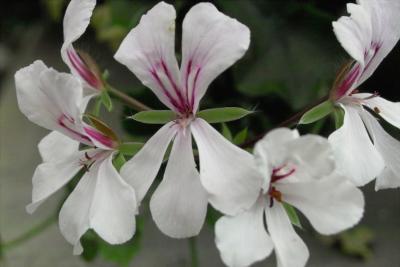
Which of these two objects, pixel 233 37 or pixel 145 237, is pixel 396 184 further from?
pixel 145 237

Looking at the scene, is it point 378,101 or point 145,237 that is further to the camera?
point 145,237

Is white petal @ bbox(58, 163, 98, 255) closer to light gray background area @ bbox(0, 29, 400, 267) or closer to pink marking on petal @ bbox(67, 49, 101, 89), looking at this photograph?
pink marking on petal @ bbox(67, 49, 101, 89)

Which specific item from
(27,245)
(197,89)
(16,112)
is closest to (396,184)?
(197,89)

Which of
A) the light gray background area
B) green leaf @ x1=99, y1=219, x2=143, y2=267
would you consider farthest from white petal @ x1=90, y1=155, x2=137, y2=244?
the light gray background area

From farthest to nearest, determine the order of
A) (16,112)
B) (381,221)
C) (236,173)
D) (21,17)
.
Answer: (21,17), (16,112), (381,221), (236,173)

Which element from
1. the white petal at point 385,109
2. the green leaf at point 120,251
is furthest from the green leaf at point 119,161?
the green leaf at point 120,251

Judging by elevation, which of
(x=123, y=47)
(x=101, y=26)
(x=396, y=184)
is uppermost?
(x=123, y=47)
